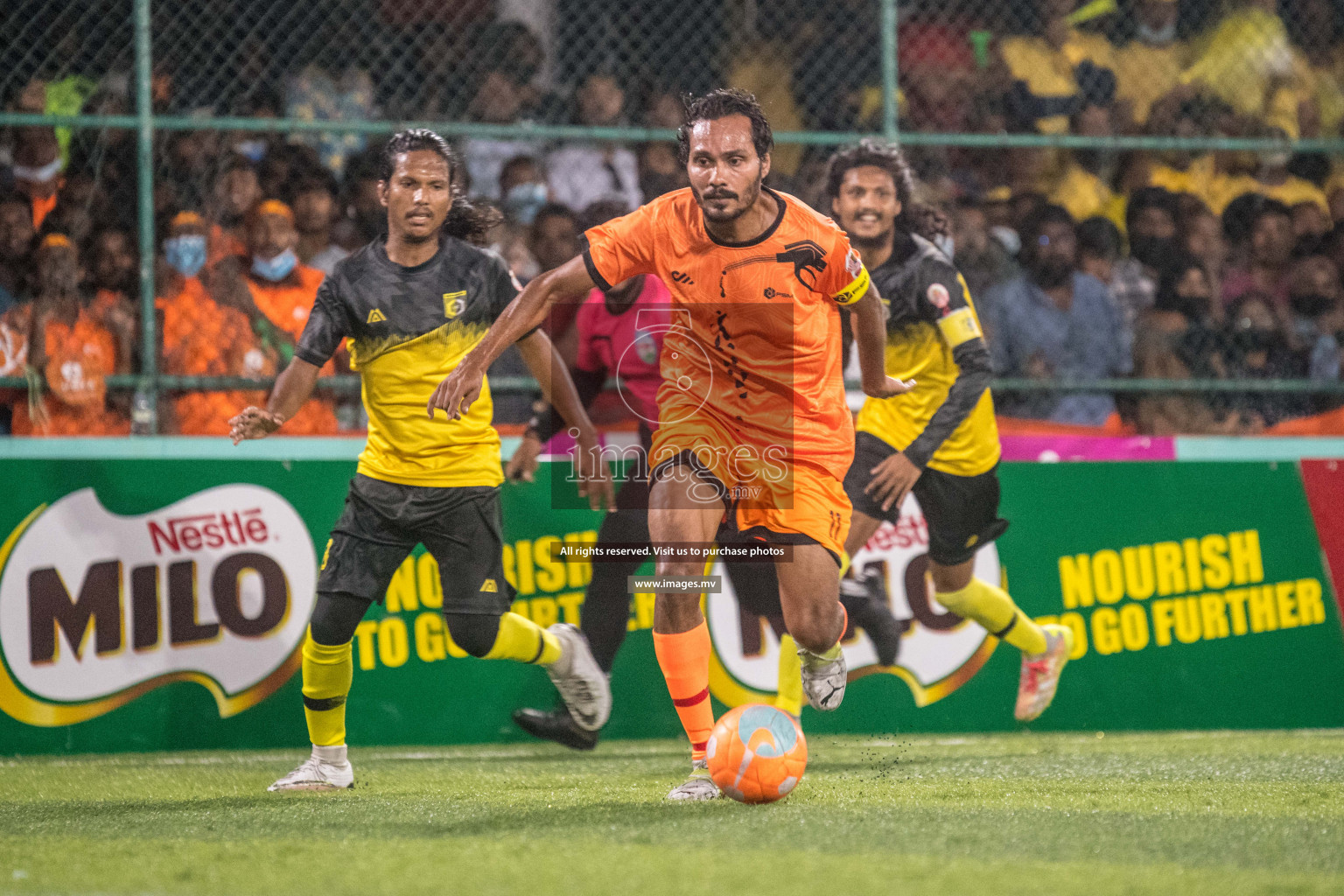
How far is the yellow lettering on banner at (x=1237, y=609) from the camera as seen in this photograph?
6840 mm

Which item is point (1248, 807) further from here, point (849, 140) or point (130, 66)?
point (130, 66)

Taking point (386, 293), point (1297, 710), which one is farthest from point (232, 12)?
point (1297, 710)

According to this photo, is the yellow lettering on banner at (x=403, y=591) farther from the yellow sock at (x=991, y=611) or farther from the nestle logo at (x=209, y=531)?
the yellow sock at (x=991, y=611)

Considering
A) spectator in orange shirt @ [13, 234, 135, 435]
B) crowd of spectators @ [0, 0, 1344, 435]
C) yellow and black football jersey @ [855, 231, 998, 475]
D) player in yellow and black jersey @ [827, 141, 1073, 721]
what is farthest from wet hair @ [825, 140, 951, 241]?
spectator in orange shirt @ [13, 234, 135, 435]

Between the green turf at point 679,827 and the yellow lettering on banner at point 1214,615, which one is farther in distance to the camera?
the yellow lettering on banner at point 1214,615

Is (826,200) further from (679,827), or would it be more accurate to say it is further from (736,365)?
(679,827)

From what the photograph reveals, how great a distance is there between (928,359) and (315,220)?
2.98 metres

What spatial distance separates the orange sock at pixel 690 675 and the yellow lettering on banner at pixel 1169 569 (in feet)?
9.58

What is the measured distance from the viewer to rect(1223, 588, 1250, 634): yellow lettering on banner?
269 inches

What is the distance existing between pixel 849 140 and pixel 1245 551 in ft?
8.55

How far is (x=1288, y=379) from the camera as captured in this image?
7.43 m

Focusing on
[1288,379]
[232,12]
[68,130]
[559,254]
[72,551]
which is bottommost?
[72,551]

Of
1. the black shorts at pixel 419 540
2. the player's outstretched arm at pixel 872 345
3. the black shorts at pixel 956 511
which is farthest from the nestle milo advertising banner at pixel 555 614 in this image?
the player's outstretched arm at pixel 872 345

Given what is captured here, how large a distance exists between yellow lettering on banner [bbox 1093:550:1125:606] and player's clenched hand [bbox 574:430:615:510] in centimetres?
247
